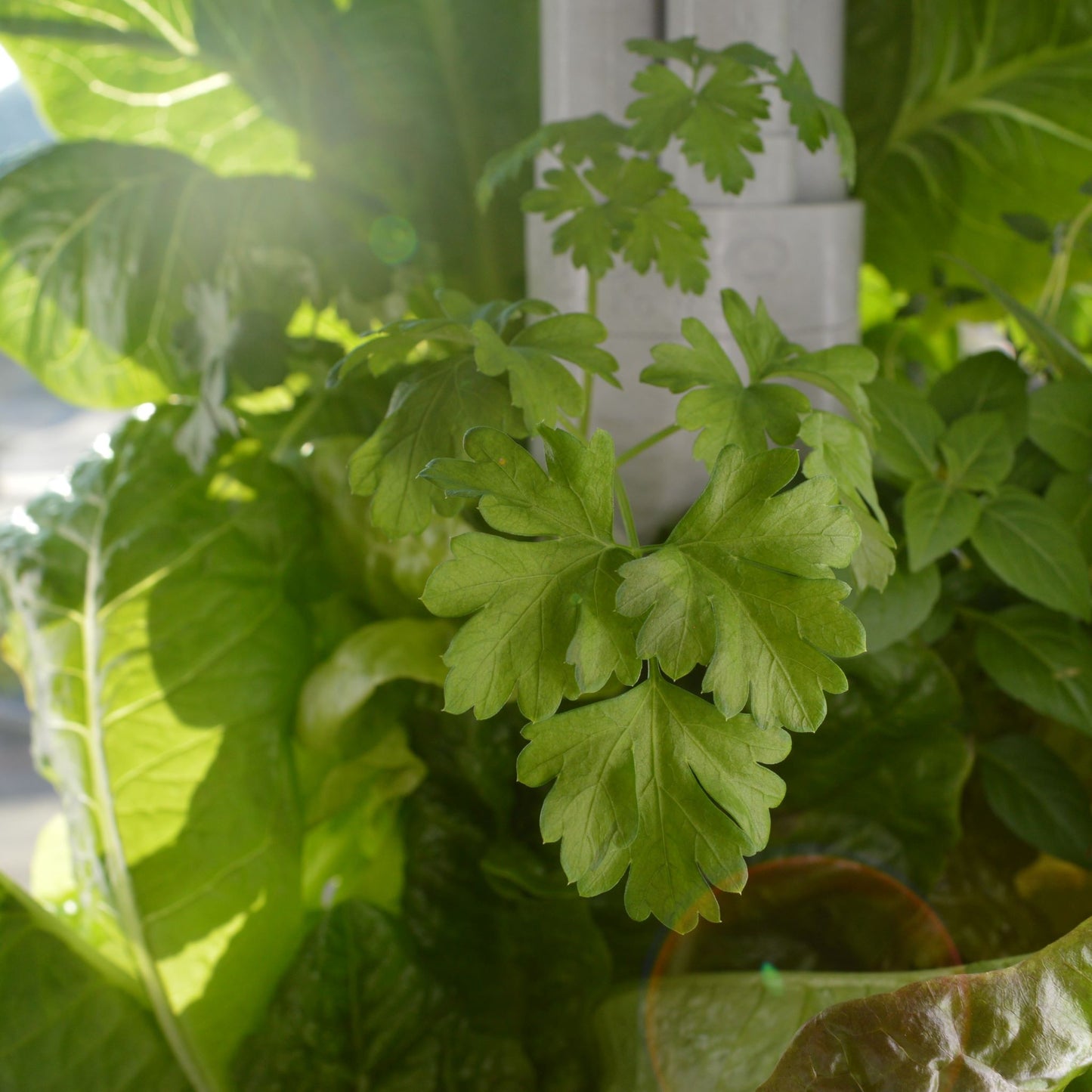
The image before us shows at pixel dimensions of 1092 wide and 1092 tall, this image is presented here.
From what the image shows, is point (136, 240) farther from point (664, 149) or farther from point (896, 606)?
point (896, 606)

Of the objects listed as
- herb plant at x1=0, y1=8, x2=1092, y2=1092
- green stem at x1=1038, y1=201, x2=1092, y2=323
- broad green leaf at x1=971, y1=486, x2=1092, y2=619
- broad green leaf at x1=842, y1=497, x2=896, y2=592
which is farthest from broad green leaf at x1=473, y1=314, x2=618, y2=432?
green stem at x1=1038, y1=201, x2=1092, y2=323

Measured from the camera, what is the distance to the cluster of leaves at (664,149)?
42 cm

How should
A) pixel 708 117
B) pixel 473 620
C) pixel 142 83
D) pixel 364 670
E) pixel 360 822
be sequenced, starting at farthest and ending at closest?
pixel 142 83 < pixel 360 822 < pixel 364 670 < pixel 708 117 < pixel 473 620

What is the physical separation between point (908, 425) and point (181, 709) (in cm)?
41

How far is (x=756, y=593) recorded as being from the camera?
324mm

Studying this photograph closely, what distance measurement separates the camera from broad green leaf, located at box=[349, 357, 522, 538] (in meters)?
0.37

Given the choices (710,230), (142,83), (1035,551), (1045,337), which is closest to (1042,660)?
(1035,551)

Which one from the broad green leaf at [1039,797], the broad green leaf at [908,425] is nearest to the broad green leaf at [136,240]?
the broad green leaf at [908,425]

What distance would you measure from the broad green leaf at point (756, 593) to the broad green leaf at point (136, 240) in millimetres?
373

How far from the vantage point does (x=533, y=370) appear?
374 millimetres

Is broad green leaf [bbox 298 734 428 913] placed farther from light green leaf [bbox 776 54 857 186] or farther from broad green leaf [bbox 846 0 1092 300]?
broad green leaf [bbox 846 0 1092 300]

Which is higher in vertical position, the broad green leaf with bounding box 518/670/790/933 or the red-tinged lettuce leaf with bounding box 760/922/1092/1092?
the broad green leaf with bounding box 518/670/790/933

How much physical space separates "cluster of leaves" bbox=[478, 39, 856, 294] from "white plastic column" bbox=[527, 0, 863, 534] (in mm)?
78

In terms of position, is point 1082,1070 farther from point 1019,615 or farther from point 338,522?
point 338,522
